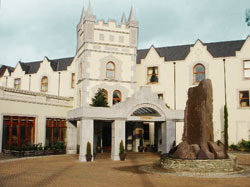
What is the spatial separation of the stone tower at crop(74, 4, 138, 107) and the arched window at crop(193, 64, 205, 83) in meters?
6.84

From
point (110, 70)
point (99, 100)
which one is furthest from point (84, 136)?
point (110, 70)

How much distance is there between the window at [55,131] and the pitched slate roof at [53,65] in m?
8.81

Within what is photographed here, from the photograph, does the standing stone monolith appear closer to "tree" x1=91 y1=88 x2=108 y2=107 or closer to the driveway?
the driveway

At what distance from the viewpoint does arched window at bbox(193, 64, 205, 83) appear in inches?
1249

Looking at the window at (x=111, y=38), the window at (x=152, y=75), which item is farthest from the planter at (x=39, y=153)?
the window at (x=152, y=75)

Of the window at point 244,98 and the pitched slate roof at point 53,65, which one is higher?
the pitched slate roof at point 53,65

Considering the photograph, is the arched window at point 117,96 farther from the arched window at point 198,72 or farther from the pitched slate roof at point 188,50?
the arched window at point 198,72

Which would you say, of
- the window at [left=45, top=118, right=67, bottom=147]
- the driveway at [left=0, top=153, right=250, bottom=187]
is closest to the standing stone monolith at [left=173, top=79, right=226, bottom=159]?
the driveway at [left=0, top=153, right=250, bottom=187]

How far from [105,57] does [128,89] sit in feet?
12.6

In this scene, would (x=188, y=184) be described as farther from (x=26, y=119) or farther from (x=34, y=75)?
(x=34, y=75)

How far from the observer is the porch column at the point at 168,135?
2378 cm

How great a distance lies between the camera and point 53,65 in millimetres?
37500

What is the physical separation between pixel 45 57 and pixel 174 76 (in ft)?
52.3

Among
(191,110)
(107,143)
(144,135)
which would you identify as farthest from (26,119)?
(191,110)
